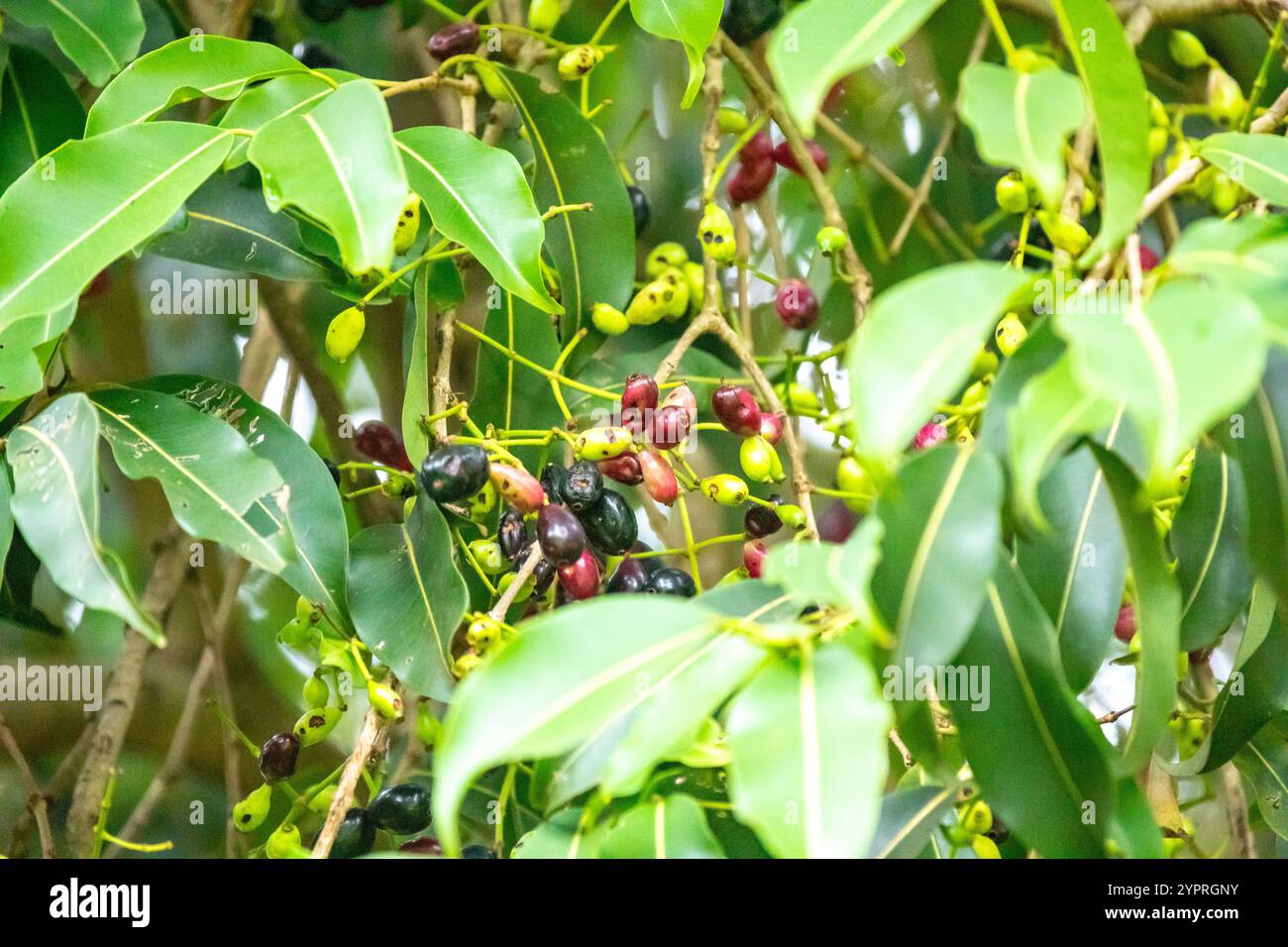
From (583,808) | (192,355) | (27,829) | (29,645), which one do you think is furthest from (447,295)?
(29,645)

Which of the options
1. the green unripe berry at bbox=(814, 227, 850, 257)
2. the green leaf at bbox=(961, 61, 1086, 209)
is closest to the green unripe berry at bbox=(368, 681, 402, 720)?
the green leaf at bbox=(961, 61, 1086, 209)

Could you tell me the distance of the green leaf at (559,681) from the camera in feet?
1.95

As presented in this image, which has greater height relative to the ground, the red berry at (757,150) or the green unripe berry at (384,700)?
the red berry at (757,150)

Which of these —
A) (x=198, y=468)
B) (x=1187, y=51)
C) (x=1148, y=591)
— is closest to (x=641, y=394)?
(x=198, y=468)

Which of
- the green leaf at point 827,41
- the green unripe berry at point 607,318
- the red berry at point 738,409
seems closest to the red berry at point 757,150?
the green unripe berry at point 607,318

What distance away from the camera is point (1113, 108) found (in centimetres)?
78

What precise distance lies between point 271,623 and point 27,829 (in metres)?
0.72

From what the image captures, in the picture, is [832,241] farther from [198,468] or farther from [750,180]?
[198,468]

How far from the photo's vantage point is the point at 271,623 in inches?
84.4

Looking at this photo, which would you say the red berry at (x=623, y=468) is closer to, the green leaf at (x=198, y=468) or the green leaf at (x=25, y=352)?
the green leaf at (x=198, y=468)

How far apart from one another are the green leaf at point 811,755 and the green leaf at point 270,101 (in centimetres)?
59

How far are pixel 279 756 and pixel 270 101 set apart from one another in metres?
0.61
